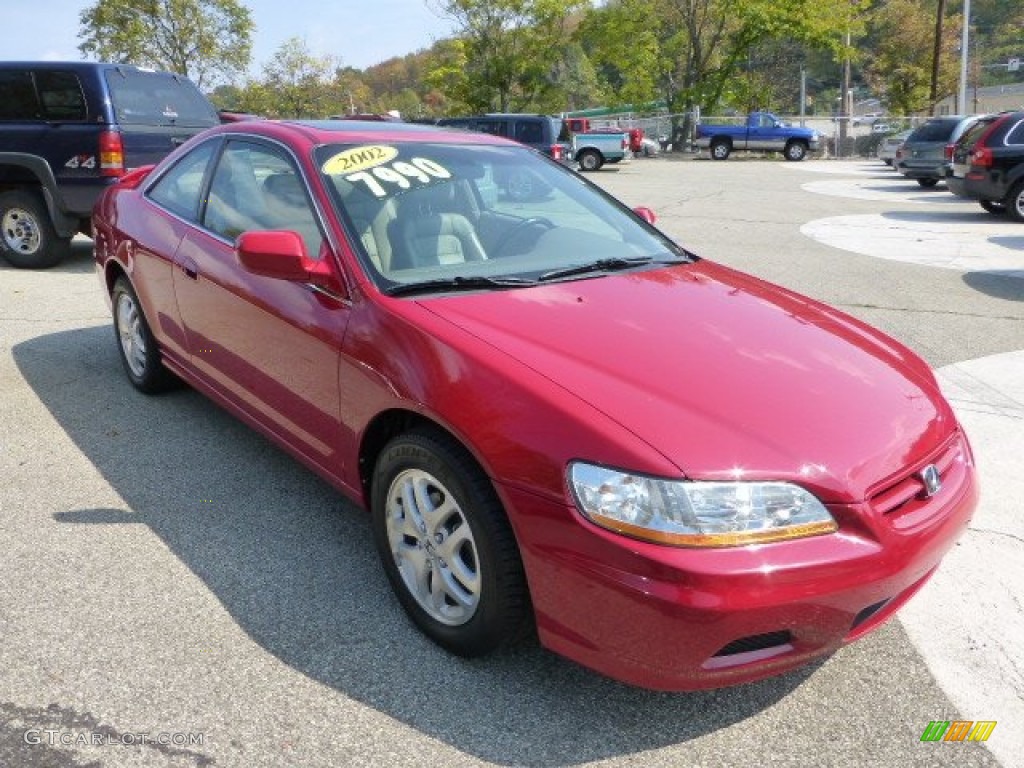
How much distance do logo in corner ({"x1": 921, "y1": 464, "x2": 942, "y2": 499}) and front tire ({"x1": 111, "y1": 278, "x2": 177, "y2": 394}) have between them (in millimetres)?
3803

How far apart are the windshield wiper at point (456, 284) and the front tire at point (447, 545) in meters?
0.52

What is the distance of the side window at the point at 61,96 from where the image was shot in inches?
319

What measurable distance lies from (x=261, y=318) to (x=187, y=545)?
93cm

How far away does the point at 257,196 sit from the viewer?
360 centimetres

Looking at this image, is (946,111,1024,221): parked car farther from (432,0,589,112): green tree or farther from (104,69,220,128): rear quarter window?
(432,0,589,112): green tree

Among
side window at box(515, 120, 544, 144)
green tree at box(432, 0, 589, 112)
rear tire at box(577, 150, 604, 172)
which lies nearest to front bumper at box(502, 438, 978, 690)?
side window at box(515, 120, 544, 144)

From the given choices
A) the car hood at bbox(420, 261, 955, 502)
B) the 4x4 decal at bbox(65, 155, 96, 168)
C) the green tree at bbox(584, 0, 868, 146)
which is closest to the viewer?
the car hood at bbox(420, 261, 955, 502)

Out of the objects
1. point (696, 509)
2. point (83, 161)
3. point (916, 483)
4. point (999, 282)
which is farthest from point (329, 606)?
point (999, 282)

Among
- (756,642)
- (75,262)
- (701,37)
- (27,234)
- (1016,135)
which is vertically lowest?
(756,642)

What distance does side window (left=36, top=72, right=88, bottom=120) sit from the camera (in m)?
8.10

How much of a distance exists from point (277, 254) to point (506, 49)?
139ft

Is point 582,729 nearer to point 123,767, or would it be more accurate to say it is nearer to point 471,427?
point 471,427

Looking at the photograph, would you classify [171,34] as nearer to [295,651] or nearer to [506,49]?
[506,49]

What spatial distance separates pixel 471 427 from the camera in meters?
2.33
